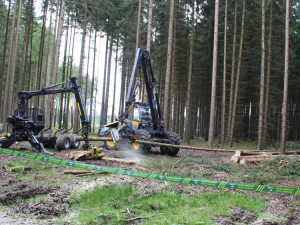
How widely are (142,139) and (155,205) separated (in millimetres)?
6840

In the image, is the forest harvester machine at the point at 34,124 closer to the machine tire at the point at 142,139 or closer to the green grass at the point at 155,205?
the machine tire at the point at 142,139

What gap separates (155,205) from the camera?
16.6ft

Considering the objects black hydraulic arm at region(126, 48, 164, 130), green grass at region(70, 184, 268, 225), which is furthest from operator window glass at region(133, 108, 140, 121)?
green grass at region(70, 184, 268, 225)

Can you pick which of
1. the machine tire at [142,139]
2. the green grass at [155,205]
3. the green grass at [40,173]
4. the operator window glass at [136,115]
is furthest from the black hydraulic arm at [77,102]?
the green grass at [155,205]

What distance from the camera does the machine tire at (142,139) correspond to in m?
11.9

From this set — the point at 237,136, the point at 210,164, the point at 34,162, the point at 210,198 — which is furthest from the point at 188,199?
the point at 237,136

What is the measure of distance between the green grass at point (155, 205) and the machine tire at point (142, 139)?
5.69 metres

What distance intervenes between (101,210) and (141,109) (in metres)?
9.43

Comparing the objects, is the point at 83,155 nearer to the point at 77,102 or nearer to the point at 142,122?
the point at 77,102

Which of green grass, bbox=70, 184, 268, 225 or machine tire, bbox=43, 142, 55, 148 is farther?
machine tire, bbox=43, 142, 55, 148

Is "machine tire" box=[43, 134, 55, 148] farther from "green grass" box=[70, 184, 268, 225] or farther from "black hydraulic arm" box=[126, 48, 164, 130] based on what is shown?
"green grass" box=[70, 184, 268, 225]

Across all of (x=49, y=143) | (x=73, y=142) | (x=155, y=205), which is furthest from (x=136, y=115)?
(x=155, y=205)

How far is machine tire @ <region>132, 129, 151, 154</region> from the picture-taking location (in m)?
11.9

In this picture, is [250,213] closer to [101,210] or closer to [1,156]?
[101,210]
